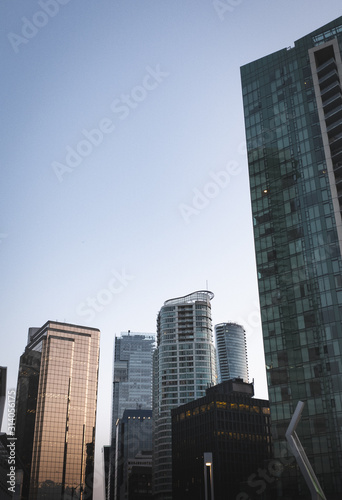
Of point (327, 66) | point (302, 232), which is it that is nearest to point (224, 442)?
point (302, 232)

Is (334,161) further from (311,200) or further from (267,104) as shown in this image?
(267,104)

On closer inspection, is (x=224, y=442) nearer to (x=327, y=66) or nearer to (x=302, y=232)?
(x=302, y=232)

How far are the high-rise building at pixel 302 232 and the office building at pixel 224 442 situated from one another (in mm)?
85419

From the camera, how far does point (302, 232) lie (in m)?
98.3

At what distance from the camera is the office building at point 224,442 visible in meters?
168

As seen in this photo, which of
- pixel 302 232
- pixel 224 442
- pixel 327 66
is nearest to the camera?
pixel 302 232

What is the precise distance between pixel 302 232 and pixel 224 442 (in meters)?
99.1

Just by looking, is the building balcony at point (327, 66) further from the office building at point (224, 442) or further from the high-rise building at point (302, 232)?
the office building at point (224, 442)

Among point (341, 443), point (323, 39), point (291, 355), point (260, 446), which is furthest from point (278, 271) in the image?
point (260, 446)

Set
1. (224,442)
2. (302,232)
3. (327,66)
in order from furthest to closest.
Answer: (224,442)
(327,66)
(302,232)

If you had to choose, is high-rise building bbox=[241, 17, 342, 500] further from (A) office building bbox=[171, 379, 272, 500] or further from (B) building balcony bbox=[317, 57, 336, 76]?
(A) office building bbox=[171, 379, 272, 500]

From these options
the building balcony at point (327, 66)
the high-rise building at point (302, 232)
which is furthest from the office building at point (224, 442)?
the building balcony at point (327, 66)

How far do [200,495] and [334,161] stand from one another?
122 meters

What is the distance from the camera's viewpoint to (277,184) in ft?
348
